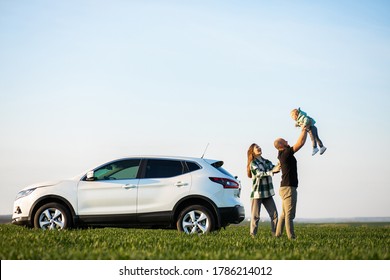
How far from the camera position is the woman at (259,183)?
13062 mm

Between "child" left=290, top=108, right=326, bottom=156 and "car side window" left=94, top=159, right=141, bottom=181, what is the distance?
3915 millimetres

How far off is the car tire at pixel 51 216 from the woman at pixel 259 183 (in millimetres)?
4409

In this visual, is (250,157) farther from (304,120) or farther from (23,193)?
(23,193)

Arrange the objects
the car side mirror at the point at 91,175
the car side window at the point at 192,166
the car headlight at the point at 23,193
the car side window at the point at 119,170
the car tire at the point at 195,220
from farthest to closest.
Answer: the car headlight at the point at 23,193 < the car side window at the point at 119,170 < the car side mirror at the point at 91,175 < the car side window at the point at 192,166 < the car tire at the point at 195,220

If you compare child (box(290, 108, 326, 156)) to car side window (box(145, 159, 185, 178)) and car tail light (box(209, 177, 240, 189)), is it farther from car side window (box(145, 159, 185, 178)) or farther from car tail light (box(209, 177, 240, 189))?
car side window (box(145, 159, 185, 178))

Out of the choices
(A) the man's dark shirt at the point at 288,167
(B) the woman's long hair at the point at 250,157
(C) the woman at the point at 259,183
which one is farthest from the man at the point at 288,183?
(B) the woman's long hair at the point at 250,157

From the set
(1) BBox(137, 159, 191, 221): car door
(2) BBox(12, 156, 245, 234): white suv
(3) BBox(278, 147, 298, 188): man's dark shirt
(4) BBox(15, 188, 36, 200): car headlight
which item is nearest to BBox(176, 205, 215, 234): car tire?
(2) BBox(12, 156, 245, 234): white suv

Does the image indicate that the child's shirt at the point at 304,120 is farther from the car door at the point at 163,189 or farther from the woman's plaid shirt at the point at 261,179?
the car door at the point at 163,189

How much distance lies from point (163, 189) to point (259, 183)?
7.21ft

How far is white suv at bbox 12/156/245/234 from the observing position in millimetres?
13273

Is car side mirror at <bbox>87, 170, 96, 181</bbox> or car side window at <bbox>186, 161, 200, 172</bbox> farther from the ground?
car side window at <bbox>186, 161, 200, 172</bbox>

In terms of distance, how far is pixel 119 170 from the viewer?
13.8 m
